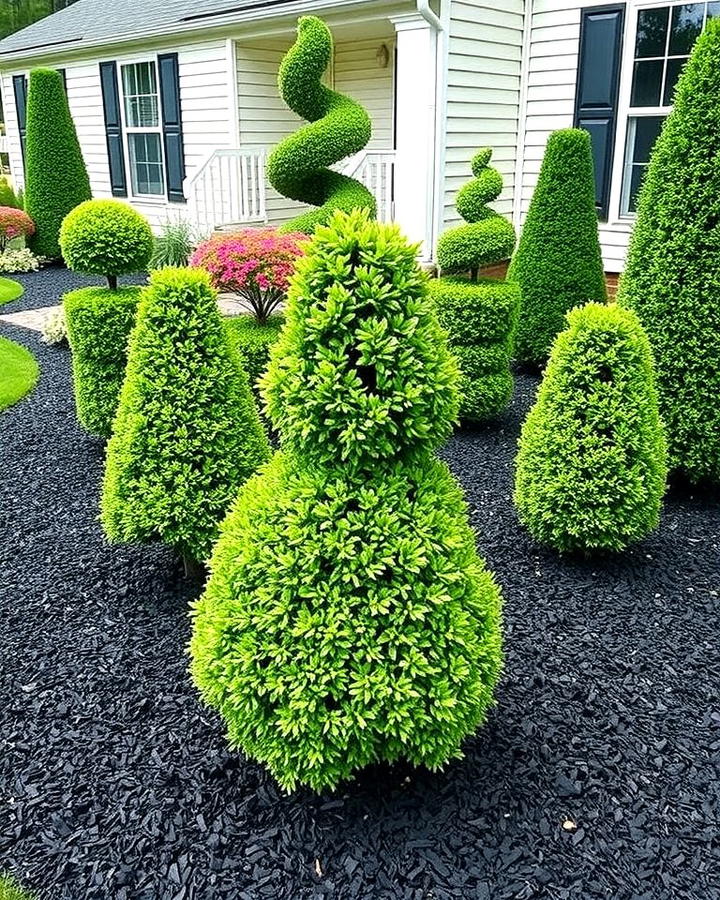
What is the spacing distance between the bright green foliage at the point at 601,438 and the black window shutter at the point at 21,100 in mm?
17361

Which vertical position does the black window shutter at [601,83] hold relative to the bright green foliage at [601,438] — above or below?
above

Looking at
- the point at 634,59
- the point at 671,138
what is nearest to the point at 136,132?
the point at 634,59

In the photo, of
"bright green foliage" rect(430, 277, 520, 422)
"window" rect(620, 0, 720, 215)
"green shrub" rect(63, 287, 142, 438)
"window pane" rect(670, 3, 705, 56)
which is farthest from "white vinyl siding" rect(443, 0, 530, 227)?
"green shrub" rect(63, 287, 142, 438)

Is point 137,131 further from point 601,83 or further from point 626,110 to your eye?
point 626,110

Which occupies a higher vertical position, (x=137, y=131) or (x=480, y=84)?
(x=480, y=84)

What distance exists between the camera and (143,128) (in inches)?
562

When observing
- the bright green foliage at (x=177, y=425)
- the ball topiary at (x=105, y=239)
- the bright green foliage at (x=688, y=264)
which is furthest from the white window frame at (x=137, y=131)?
the bright green foliage at (x=177, y=425)

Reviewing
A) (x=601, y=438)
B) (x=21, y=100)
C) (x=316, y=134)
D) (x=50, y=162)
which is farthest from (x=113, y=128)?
(x=601, y=438)

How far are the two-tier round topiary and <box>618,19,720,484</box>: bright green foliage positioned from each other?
1337 mm

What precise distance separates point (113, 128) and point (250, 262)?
11015 mm

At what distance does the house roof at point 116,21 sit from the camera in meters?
11.9

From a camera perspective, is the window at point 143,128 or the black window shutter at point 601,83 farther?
the window at point 143,128

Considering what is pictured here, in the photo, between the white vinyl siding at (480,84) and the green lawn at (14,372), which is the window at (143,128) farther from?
the white vinyl siding at (480,84)

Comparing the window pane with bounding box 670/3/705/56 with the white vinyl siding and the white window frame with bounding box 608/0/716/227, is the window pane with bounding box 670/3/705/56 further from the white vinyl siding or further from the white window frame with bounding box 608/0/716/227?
the white vinyl siding
